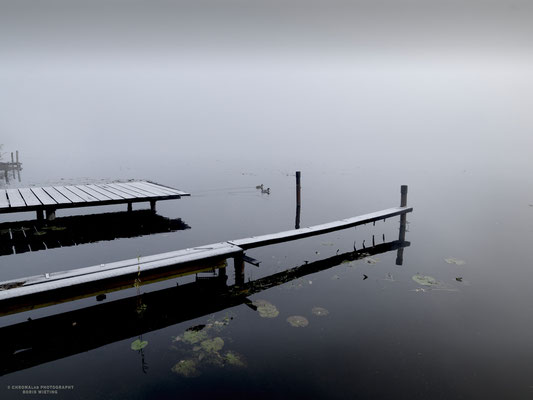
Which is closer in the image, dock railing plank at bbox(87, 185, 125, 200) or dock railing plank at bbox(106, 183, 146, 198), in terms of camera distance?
dock railing plank at bbox(87, 185, 125, 200)

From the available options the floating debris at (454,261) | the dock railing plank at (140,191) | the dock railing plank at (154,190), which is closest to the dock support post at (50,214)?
the dock railing plank at (140,191)

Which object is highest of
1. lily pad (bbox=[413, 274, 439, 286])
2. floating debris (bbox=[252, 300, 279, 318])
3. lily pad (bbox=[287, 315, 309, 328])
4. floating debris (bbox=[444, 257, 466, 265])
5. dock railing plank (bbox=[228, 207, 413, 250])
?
dock railing plank (bbox=[228, 207, 413, 250])

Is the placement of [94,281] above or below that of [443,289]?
above

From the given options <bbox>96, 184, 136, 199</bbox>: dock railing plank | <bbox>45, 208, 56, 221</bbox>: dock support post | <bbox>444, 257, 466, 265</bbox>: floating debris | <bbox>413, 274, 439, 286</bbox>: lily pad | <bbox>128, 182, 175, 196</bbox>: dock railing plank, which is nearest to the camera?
<bbox>413, 274, 439, 286</bbox>: lily pad

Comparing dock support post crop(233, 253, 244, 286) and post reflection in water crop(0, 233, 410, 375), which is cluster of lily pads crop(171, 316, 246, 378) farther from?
dock support post crop(233, 253, 244, 286)

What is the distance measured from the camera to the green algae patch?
18.1 ft

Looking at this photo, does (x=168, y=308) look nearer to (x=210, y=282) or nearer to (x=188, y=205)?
(x=210, y=282)

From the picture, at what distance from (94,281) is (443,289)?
820 centimetres

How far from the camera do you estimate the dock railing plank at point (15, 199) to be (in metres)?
10.7

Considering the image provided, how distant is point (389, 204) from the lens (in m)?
21.9

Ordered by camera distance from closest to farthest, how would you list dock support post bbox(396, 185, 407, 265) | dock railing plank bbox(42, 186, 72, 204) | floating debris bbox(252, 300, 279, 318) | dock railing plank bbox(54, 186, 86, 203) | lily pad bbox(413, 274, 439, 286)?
floating debris bbox(252, 300, 279, 318) → lily pad bbox(413, 274, 439, 286) → dock support post bbox(396, 185, 407, 265) → dock railing plank bbox(42, 186, 72, 204) → dock railing plank bbox(54, 186, 86, 203)

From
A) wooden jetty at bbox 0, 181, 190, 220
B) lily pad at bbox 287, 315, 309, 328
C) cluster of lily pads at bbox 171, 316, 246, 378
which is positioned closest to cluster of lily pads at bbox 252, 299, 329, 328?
lily pad at bbox 287, 315, 309, 328

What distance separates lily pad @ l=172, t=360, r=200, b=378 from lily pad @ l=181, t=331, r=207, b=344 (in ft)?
1.82

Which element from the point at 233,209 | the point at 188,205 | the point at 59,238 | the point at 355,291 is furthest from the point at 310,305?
the point at 188,205
